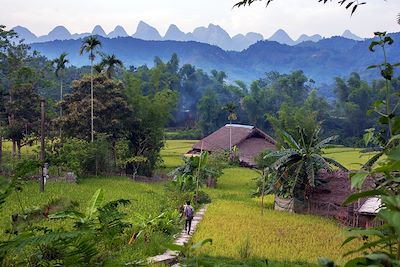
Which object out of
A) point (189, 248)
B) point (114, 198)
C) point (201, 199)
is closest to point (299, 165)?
point (201, 199)

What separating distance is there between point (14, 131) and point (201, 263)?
81.1ft

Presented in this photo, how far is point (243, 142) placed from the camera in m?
33.6

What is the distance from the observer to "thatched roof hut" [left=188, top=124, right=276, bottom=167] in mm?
32344

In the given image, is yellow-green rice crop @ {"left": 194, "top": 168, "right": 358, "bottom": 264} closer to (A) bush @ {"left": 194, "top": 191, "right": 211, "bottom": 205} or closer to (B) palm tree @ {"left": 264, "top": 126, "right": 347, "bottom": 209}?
(A) bush @ {"left": 194, "top": 191, "right": 211, "bottom": 205}

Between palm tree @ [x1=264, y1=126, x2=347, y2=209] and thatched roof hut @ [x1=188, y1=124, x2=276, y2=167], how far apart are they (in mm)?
14519

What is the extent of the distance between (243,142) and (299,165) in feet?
58.5

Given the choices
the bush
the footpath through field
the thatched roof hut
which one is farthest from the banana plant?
the thatched roof hut

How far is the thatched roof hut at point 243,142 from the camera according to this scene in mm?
32344

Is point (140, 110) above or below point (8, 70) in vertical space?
below

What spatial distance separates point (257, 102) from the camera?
52.1m

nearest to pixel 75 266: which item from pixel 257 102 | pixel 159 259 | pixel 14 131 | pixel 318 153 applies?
pixel 159 259

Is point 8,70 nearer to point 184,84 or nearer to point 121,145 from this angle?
point 121,145

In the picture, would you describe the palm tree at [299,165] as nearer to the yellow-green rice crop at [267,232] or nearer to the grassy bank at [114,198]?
the yellow-green rice crop at [267,232]

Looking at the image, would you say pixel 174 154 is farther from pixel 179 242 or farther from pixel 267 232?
pixel 179 242
